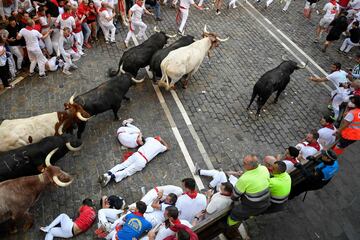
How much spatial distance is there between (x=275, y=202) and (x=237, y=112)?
189 inches

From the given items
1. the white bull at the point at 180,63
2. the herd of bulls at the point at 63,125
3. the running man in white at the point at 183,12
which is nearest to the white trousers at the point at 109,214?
the herd of bulls at the point at 63,125

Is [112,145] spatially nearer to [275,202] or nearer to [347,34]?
[275,202]

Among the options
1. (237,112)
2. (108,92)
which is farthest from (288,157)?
(108,92)

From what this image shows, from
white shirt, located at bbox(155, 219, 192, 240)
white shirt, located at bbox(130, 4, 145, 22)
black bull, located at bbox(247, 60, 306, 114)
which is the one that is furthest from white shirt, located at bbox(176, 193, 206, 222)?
white shirt, located at bbox(130, 4, 145, 22)

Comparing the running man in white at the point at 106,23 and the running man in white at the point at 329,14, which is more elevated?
the running man in white at the point at 329,14

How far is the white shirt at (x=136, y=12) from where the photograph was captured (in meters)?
13.1

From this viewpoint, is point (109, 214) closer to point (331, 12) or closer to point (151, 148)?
point (151, 148)

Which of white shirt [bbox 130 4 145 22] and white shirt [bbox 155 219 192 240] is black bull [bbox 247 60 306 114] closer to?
white shirt [bbox 130 4 145 22]

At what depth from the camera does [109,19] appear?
43.5 feet

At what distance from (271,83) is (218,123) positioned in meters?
2.05

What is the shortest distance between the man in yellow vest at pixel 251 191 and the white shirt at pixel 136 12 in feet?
27.4

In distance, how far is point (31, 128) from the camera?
878 centimetres

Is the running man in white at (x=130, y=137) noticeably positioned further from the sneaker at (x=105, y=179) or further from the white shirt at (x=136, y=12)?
the white shirt at (x=136, y=12)

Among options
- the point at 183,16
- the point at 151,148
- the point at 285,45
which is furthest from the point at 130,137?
the point at 285,45
